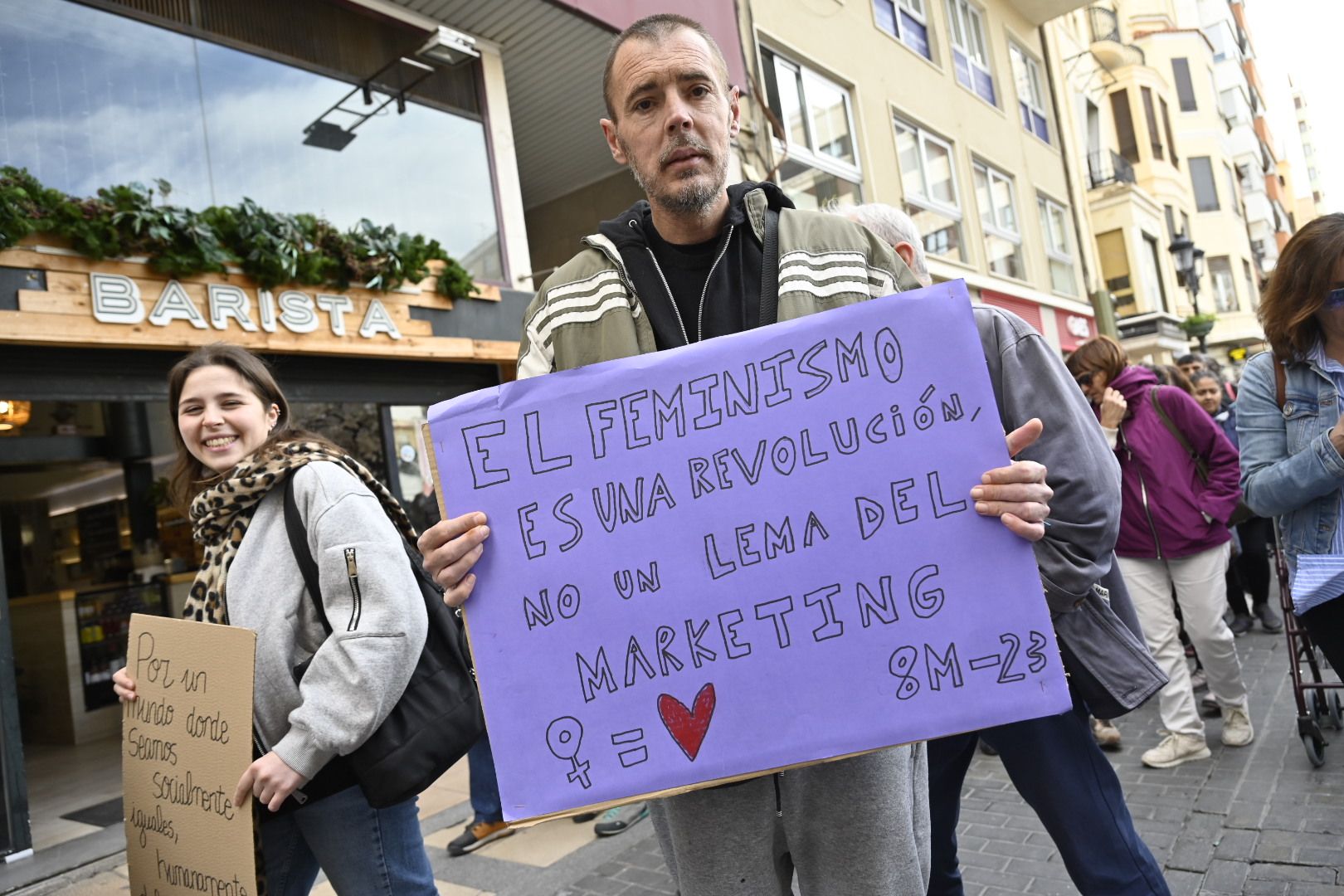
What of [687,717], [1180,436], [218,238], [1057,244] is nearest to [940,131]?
[1057,244]

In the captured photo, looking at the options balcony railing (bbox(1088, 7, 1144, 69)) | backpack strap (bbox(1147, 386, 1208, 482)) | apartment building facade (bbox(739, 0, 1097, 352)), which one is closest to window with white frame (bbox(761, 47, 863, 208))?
apartment building facade (bbox(739, 0, 1097, 352))

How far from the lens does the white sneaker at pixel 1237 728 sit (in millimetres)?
4570

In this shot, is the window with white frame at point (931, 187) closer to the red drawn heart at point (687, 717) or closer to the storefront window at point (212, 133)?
the storefront window at point (212, 133)

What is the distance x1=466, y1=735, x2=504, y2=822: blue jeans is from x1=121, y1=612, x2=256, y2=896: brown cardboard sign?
2.26m

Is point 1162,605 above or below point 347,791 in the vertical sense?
below

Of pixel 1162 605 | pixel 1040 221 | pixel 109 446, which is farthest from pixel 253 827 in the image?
pixel 1040 221

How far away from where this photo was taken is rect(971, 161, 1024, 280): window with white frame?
1638 centimetres

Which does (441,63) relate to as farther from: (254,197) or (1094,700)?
(1094,700)

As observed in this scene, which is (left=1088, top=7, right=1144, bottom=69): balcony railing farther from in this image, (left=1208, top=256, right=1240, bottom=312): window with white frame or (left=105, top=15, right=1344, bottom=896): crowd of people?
(left=105, top=15, right=1344, bottom=896): crowd of people

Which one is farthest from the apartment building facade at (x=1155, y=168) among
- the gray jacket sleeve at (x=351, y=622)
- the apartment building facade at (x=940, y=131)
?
the gray jacket sleeve at (x=351, y=622)

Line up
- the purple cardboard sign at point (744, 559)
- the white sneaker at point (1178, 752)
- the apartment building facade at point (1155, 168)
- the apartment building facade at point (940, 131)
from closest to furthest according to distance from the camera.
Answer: the purple cardboard sign at point (744, 559) < the white sneaker at point (1178, 752) < the apartment building facade at point (940, 131) < the apartment building facade at point (1155, 168)

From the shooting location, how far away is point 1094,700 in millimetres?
1985

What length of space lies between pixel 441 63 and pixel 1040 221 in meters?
14.3

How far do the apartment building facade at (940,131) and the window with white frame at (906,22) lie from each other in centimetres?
4
